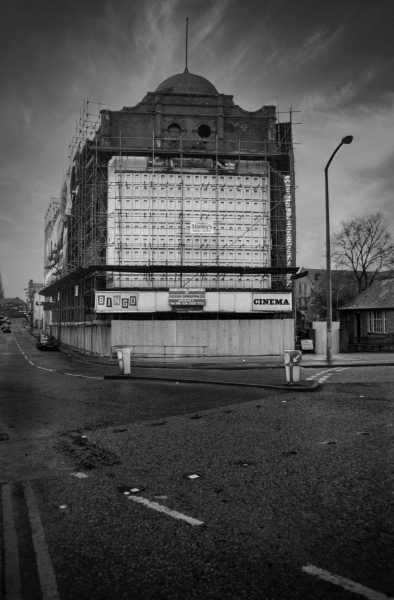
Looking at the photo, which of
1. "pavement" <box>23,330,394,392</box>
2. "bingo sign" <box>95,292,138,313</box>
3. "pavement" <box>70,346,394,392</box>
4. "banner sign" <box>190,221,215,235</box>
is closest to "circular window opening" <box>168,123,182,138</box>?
"banner sign" <box>190,221,215,235</box>

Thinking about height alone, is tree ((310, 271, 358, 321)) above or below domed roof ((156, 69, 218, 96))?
below

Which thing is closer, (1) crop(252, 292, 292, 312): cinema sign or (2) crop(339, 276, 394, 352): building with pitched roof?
(1) crop(252, 292, 292, 312): cinema sign

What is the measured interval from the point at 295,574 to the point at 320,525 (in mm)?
947

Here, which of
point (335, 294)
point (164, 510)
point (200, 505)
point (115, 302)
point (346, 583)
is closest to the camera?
point (346, 583)

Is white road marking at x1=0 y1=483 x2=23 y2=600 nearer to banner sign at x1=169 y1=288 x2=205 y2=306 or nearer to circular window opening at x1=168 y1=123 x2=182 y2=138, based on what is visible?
banner sign at x1=169 y1=288 x2=205 y2=306

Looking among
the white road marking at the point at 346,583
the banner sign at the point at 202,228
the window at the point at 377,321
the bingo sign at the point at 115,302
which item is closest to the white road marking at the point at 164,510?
the white road marking at the point at 346,583

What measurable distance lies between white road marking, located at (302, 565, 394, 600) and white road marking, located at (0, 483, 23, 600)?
2173 mm

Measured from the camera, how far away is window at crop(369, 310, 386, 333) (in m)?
36.0

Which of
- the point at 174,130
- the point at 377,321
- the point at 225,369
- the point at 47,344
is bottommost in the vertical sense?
the point at 225,369

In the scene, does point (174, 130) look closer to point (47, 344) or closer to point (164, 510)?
point (47, 344)

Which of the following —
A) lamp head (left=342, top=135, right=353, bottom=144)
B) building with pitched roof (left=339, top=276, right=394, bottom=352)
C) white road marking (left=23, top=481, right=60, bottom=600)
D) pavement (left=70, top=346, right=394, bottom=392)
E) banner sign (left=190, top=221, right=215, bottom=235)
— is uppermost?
lamp head (left=342, top=135, right=353, bottom=144)

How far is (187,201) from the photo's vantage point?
108 ft

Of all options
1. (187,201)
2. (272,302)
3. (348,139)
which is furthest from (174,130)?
(348,139)

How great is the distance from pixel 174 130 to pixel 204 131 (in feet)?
7.31
